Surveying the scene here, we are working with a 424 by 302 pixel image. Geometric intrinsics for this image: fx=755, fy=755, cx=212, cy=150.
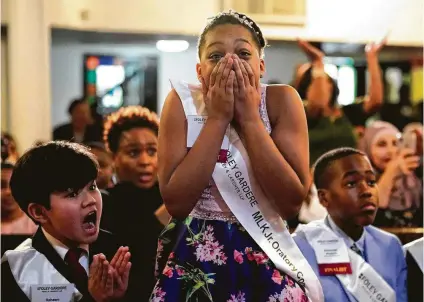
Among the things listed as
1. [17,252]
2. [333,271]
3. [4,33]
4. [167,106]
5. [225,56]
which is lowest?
[333,271]

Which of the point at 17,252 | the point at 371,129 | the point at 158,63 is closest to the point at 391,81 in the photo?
the point at 158,63

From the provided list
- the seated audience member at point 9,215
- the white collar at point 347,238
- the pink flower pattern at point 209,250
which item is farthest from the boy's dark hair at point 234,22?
the seated audience member at point 9,215

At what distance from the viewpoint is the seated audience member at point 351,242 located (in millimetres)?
2537

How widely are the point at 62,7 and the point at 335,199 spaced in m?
3.20

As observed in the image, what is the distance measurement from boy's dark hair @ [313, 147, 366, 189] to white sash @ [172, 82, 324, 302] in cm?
103

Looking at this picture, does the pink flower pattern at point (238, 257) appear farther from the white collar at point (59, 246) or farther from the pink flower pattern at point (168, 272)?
the white collar at point (59, 246)

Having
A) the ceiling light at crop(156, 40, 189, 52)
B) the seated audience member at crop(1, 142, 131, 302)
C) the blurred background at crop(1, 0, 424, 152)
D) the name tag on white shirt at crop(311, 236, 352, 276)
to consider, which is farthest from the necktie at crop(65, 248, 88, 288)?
the ceiling light at crop(156, 40, 189, 52)

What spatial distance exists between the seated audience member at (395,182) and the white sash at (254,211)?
1.95 meters

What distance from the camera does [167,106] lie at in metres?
1.83

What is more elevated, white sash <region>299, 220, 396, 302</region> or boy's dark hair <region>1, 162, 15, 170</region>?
boy's dark hair <region>1, 162, 15, 170</region>

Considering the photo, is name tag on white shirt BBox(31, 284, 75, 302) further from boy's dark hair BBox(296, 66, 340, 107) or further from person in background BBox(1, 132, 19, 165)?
boy's dark hair BBox(296, 66, 340, 107)

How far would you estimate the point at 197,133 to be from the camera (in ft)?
5.84

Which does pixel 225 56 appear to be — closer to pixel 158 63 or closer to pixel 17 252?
pixel 17 252

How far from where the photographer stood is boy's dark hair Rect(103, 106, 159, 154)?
3.22 m
